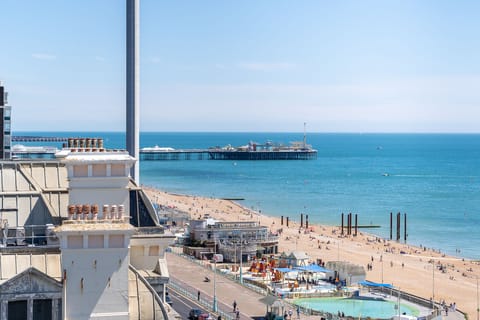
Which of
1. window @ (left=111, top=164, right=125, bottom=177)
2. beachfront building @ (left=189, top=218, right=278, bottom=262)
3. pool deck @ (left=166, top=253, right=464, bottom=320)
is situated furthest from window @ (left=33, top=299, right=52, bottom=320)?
beachfront building @ (left=189, top=218, right=278, bottom=262)

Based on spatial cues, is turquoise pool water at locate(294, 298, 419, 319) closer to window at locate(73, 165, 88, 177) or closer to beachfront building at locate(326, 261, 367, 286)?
beachfront building at locate(326, 261, 367, 286)

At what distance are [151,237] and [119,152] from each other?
4.76 m

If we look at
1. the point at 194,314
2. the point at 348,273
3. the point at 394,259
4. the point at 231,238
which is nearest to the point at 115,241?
the point at 194,314

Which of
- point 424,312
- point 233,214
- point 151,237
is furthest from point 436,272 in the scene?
point 151,237

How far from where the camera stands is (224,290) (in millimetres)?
60656

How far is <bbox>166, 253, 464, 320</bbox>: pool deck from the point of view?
175ft

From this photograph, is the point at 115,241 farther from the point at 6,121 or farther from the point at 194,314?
the point at 6,121

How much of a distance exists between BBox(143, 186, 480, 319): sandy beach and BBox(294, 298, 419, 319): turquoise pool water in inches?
270

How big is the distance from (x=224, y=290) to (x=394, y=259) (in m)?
37.9

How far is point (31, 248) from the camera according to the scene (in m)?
15.3

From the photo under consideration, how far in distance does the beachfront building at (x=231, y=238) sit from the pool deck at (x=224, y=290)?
874 centimetres

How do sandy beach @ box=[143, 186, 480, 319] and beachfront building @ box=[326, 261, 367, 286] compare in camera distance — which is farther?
sandy beach @ box=[143, 186, 480, 319]

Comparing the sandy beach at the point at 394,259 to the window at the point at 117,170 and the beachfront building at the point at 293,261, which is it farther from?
the window at the point at 117,170

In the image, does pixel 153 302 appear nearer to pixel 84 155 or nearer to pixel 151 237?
pixel 84 155
